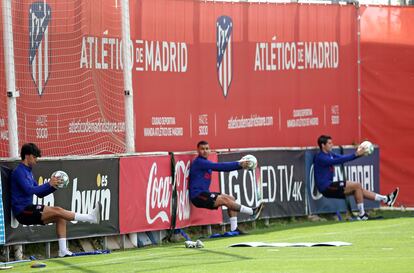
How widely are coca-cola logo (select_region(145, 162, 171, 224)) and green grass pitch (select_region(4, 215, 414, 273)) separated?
0.66 m

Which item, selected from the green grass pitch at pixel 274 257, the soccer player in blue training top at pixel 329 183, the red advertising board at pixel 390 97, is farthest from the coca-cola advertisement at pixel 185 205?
the red advertising board at pixel 390 97

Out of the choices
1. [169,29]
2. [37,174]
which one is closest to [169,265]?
[37,174]

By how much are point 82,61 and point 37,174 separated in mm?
3046

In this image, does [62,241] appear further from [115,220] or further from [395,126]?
[395,126]

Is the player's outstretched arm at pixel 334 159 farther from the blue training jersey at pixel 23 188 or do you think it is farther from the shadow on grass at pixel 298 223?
the blue training jersey at pixel 23 188

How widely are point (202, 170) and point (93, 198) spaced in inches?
105

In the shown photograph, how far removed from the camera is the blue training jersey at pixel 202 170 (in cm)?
2039

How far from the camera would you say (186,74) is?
888 inches

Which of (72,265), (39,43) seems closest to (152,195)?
(39,43)

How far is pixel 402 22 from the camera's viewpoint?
1069 inches

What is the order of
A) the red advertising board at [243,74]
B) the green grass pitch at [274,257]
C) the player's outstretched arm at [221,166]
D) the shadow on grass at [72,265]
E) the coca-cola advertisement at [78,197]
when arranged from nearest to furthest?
the green grass pitch at [274,257], the shadow on grass at [72,265], the coca-cola advertisement at [78,197], the player's outstretched arm at [221,166], the red advertising board at [243,74]

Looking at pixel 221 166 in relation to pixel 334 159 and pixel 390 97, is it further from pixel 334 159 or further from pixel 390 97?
pixel 390 97

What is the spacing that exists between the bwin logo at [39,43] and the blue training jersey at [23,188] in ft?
8.24

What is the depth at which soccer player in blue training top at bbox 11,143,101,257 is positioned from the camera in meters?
17.0
